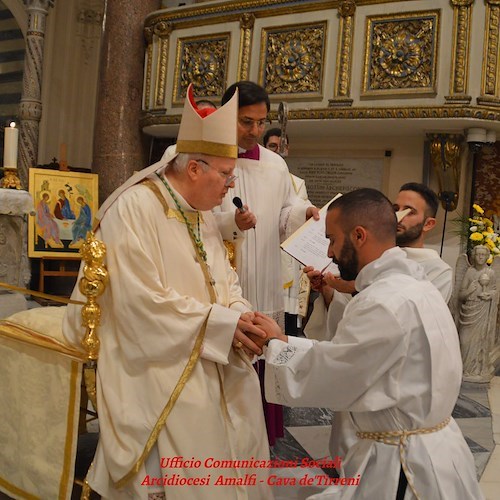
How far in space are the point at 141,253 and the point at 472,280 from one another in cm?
412

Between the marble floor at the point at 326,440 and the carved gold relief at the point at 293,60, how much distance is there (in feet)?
11.8

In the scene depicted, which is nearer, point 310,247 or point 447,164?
point 310,247

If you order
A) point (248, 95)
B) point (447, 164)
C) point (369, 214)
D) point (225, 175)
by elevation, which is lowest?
point (369, 214)

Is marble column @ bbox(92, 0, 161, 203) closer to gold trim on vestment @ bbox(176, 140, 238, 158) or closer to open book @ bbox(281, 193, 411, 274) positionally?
open book @ bbox(281, 193, 411, 274)

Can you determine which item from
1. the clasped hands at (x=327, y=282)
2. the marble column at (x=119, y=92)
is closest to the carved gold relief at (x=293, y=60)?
the marble column at (x=119, y=92)

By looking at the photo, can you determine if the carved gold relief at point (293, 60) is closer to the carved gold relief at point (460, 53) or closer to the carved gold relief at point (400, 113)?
the carved gold relief at point (400, 113)

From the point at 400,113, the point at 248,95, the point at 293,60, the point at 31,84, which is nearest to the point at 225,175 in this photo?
the point at 248,95

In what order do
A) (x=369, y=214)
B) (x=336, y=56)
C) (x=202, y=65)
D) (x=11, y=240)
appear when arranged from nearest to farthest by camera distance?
(x=369, y=214), (x=11, y=240), (x=336, y=56), (x=202, y=65)

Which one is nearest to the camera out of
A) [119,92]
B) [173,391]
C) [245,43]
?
[173,391]

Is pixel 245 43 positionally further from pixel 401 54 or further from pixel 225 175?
pixel 225 175

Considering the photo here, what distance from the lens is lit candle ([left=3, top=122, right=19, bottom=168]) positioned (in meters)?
3.62

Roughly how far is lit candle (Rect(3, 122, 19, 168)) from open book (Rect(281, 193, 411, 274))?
1.95m

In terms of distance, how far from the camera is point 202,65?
732 centimetres

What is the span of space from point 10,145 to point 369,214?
8.66 ft
